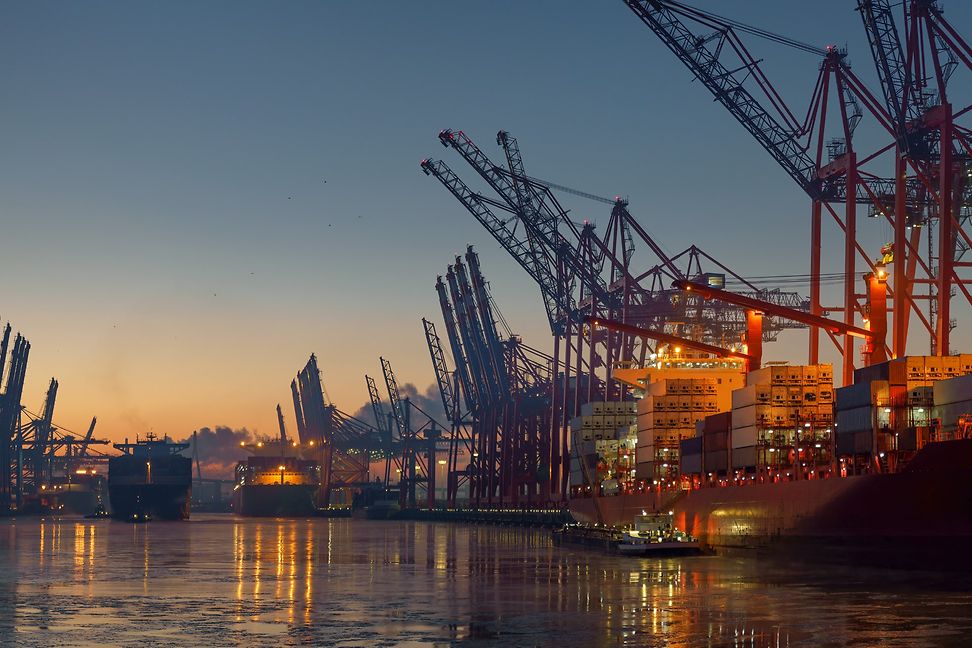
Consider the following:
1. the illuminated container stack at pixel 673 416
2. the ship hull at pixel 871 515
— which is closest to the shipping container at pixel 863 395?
the ship hull at pixel 871 515

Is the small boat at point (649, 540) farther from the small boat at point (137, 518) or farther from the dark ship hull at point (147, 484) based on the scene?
the dark ship hull at point (147, 484)

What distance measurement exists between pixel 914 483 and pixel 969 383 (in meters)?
4.54

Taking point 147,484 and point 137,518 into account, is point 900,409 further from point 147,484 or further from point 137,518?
point 137,518

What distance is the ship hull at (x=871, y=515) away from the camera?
164 ft

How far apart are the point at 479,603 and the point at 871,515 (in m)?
19.1

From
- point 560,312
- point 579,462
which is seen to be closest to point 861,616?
point 579,462

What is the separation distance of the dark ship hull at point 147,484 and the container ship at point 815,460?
116 metres

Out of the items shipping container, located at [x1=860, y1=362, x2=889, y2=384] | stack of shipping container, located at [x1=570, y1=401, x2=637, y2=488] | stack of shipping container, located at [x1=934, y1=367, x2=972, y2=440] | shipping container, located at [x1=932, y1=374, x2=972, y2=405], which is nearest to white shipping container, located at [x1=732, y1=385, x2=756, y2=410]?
shipping container, located at [x1=860, y1=362, x2=889, y2=384]

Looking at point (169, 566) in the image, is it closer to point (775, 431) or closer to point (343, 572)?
point (343, 572)

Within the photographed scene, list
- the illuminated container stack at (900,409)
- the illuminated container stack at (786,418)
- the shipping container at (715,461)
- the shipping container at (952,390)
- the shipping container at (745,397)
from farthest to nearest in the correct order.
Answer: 1. the shipping container at (715,461)
2. the shipping container at (745,397)
3. the illuminated container stack at (786,418)
4. the illuminated container stack at (900,409)
5. the shipping container at (952,390)

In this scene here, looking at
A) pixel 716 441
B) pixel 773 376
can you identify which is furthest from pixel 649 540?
pixel 773 376

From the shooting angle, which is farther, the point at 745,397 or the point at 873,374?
the point at 745,397

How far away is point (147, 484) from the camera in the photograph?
193 metres

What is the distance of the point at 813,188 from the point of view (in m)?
78.3
